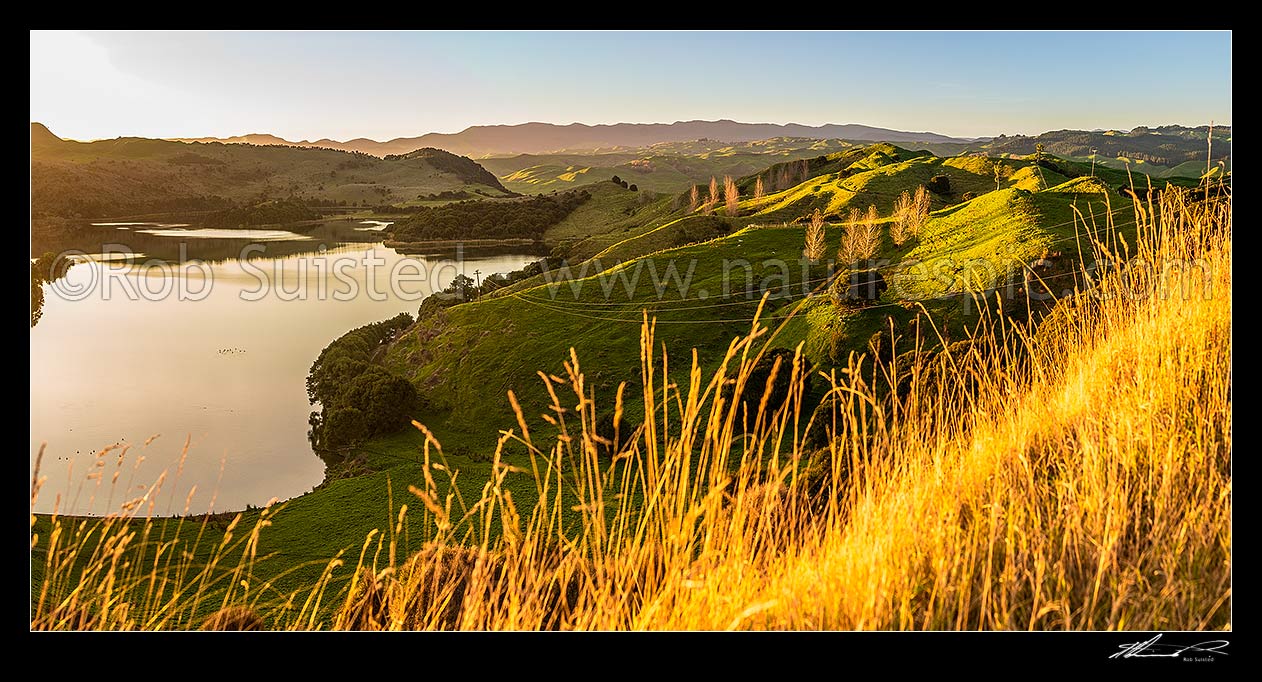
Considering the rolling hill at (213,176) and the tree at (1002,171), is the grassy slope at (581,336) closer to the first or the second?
the rolling hill at (213,176)

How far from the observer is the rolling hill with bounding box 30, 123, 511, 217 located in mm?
32688

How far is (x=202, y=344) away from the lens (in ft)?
127

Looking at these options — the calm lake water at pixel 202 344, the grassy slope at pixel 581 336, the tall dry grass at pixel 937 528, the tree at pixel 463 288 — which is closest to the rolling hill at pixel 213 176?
the calm lake water at pixel 202 344

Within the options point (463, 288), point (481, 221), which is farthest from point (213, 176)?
point (463, 288)

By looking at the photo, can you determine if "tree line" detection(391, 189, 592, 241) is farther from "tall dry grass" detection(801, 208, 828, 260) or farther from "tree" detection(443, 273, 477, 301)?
"tall dry grass" detection(801, 208, 828, 260)

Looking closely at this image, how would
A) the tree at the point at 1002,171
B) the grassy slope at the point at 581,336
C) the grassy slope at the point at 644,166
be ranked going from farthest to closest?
the grassy slope at the point at 644,166
the tree at the point at 1002,171
the grassy slope at the point at 581,336

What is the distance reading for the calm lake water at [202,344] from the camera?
2245 cm
